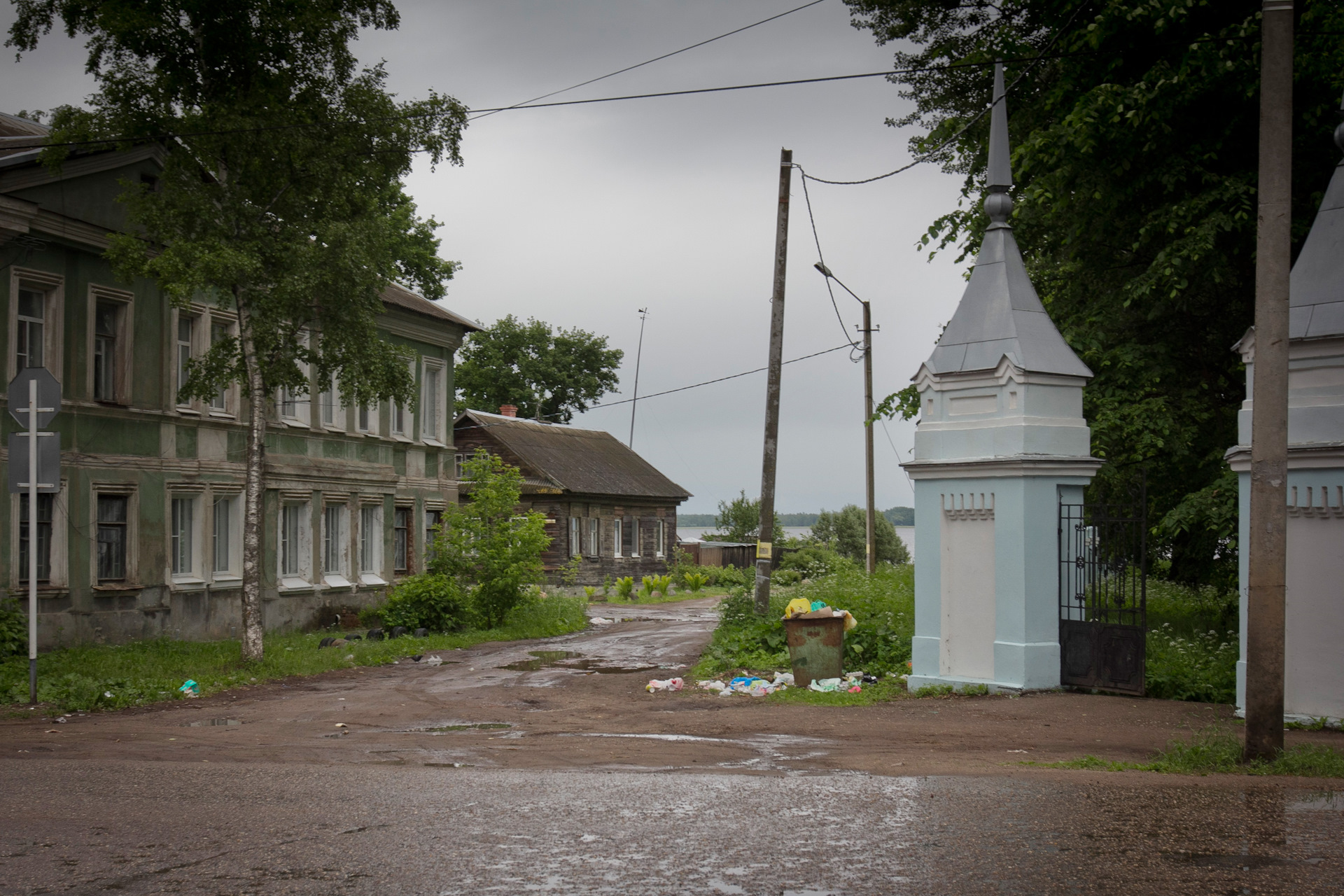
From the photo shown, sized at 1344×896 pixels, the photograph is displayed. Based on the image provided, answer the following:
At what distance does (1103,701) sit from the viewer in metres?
12.5

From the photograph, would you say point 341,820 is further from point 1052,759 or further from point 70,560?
point 70,560

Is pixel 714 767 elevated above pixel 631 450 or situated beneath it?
situated beneath

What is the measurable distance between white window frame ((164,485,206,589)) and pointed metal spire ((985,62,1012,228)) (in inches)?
597

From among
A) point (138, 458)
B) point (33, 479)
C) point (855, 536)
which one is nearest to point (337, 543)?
point (138, 458)

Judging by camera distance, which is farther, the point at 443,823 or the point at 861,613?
the point at 861,613

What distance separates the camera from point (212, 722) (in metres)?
12.6

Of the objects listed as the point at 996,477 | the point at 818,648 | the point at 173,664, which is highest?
the point at 996,477

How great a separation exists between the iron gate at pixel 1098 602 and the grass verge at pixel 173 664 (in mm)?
10892

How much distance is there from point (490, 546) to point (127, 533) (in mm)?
7282

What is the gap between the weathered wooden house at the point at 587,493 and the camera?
41.6m

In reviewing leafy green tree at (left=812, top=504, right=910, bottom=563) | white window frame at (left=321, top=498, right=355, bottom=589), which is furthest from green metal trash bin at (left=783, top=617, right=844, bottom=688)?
leafy green tree at (left=812, top=504, right=910, bottom=563)

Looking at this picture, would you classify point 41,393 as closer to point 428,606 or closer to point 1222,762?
point 428,606

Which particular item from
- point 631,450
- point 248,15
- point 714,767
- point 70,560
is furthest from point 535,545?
point 631,450

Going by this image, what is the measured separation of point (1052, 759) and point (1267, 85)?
538cm
